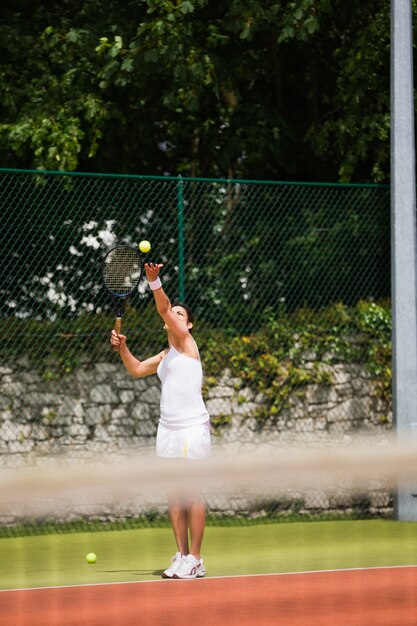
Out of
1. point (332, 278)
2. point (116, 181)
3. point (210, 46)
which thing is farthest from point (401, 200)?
point (210, 46)

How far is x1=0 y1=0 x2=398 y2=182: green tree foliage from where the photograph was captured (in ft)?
37.9

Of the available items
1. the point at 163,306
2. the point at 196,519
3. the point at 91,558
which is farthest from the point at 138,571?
the point at 163,306

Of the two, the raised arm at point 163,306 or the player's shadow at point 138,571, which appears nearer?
the raised arm at point 163,306

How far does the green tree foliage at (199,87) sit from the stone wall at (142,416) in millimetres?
2075

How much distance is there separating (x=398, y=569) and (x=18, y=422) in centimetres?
311

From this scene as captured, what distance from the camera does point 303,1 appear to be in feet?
38.0

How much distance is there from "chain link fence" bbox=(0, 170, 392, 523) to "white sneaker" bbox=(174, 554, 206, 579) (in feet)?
8.18

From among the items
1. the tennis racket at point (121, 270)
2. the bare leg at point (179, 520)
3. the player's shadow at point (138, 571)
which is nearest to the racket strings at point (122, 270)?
the tennis racket at point (121, 270)

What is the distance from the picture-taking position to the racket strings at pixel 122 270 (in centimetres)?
896

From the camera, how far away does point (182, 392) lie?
7355mm

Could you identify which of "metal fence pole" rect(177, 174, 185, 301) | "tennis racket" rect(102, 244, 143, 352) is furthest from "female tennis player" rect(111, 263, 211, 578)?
"metal fence pole" rect(177, 174, 185, 301)

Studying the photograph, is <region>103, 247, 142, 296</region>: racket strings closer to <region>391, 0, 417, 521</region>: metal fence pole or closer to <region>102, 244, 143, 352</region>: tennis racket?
<region>102, 244, 143, 352</region>: tennis racket

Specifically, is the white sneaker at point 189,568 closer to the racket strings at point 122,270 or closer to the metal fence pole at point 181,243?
the racket strings at point 122,270

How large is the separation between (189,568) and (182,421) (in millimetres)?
792
